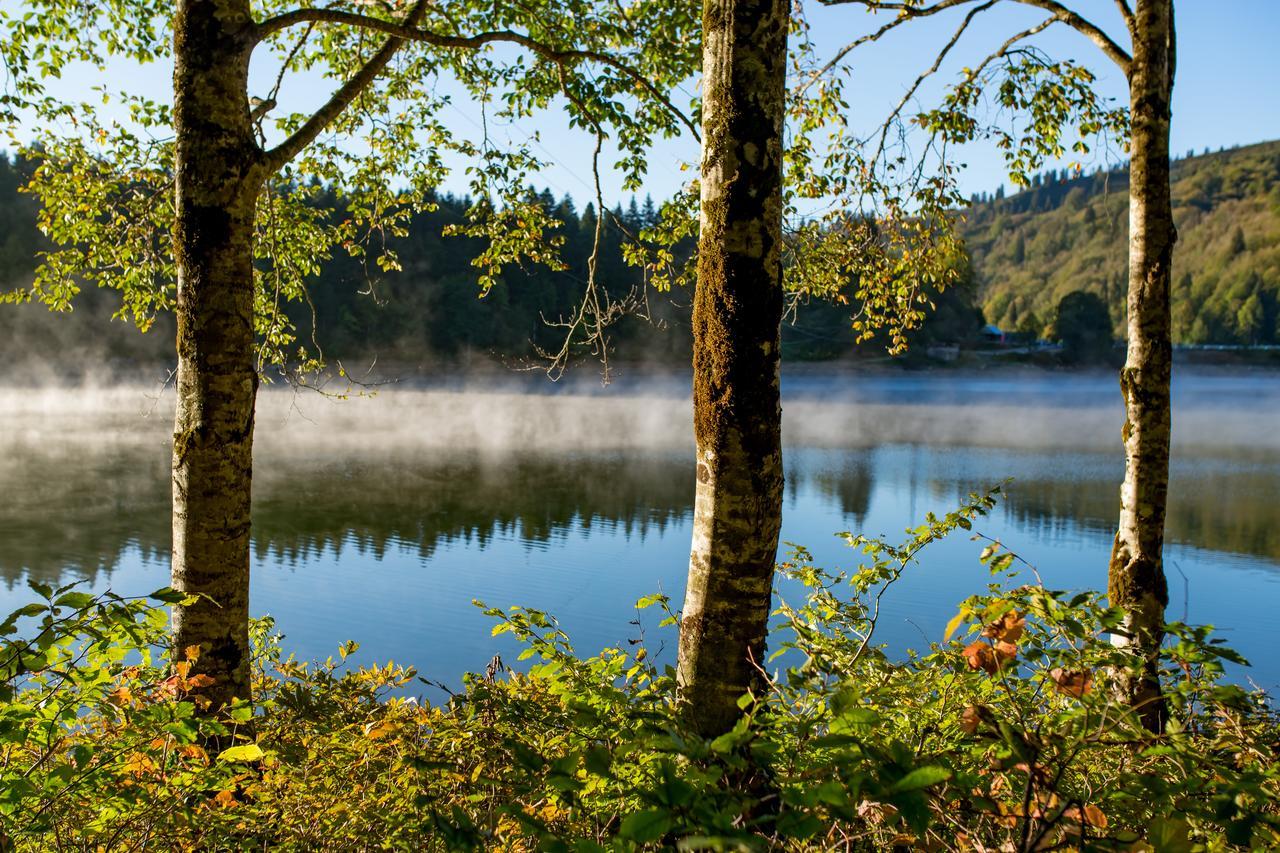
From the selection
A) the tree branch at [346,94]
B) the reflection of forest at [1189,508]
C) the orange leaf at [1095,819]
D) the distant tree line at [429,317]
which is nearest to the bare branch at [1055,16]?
the tree branch at [346,94]

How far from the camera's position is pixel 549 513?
54.7 feet

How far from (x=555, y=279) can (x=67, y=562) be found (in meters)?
51.3

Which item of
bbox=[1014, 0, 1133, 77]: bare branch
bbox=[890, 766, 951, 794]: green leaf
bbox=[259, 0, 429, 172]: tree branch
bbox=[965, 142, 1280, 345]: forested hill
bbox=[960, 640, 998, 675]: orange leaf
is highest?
bbox=[965, 142, 1280, 345]: forested hill

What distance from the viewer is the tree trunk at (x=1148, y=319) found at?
4.05 metres

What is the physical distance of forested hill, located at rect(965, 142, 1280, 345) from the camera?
95125 mm

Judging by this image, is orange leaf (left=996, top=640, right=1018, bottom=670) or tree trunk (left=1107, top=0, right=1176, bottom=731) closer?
orange leaf (left=996, top=640, right=1018, bottom=670)

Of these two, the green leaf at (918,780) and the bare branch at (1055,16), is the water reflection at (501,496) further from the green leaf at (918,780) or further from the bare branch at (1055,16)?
the green leaf at (918,780)

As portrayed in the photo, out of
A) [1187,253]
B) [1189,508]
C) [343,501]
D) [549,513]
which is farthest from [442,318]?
[1187,253]

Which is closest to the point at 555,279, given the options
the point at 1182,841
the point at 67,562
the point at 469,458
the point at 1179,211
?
the point at 469,458

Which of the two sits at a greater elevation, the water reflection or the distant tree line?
the distant tree line

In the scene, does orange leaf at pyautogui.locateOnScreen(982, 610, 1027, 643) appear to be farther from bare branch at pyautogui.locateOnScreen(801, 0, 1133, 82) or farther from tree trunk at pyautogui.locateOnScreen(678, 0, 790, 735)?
bare branch at pyautogui.locateOnScreen(801, 0, 1133, 82)

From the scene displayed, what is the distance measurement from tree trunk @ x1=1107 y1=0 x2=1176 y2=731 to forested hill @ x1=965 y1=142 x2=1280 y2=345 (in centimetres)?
7092

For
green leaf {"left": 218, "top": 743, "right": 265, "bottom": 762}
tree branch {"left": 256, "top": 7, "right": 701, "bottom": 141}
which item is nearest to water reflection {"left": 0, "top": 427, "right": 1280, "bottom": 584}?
tree branch {"left": 256, "top": 7, "right": 701, "bottom": 141}

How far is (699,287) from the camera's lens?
8.32 ft
